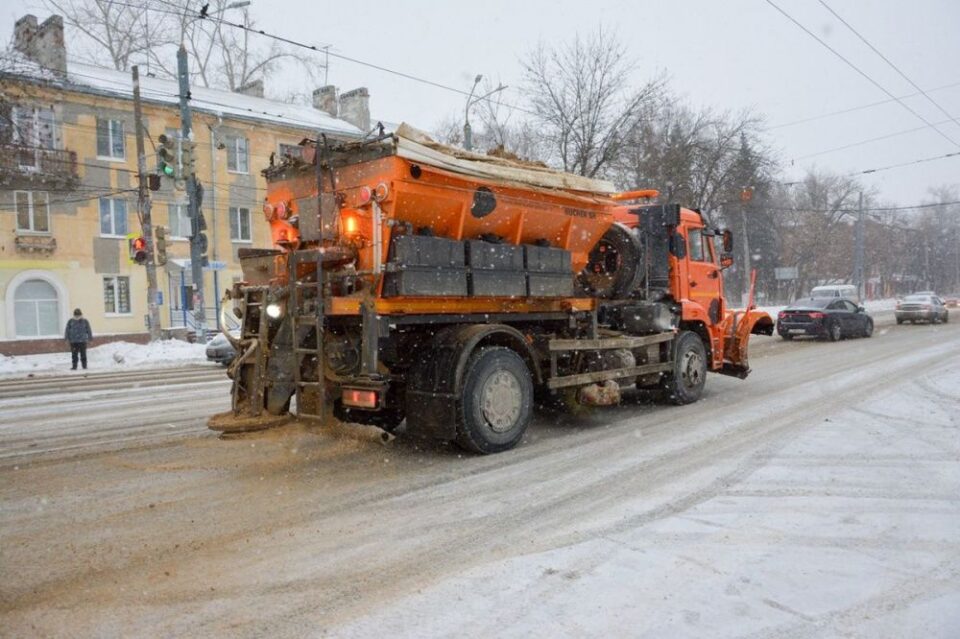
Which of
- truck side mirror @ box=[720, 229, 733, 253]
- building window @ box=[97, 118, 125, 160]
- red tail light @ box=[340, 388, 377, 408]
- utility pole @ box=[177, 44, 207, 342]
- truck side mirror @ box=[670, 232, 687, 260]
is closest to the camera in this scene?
red tail light @ box=[340, 388, 377, 408]

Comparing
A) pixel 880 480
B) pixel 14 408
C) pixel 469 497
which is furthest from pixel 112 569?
pixel 14 408

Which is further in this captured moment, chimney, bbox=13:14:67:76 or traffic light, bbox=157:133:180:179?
chimney, bbox=13:14:67:76

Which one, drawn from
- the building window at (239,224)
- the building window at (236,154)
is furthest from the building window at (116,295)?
the building window at (236,154)

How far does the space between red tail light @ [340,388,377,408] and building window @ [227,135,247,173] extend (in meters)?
28.7

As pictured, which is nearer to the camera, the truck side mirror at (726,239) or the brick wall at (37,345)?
the truck side mirror at (726,239)

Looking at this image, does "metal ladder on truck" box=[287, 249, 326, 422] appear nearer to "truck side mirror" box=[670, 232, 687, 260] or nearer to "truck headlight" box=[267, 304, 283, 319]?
"truck headlight" box=[267, 304, 283, 319]

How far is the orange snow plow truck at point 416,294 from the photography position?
5.89 meters

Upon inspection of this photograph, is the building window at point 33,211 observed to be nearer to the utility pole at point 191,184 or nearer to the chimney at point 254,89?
the utility pole at point 191,184

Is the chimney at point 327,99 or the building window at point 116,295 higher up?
the chimney at point 327,99

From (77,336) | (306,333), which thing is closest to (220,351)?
(77,336)

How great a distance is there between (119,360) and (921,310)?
2971 centimetres

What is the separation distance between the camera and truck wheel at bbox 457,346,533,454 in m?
6.22

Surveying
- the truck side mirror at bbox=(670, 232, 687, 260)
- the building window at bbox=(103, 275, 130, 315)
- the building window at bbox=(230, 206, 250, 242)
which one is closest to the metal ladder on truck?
the truck side mirror at bbox=(670, 232, 687, 260)

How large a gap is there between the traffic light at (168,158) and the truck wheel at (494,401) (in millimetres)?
14712
